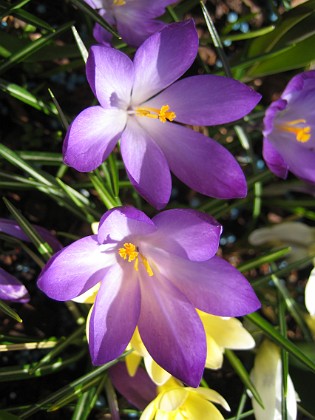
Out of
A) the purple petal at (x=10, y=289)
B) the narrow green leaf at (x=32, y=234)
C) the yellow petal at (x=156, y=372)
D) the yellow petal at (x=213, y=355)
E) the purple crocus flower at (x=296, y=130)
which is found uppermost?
the narrow green leaf at (x=32, y=234)

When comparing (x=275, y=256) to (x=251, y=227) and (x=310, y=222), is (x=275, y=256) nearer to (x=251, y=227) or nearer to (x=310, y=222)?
(x=251, y=227)

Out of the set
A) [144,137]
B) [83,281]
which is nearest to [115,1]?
[144,137]

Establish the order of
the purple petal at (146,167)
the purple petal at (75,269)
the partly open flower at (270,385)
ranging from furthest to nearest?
the partly open flower at (270,385)
the purple petal at (146,167)
the purple petal at (75,269)

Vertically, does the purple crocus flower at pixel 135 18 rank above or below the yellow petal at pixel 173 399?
above

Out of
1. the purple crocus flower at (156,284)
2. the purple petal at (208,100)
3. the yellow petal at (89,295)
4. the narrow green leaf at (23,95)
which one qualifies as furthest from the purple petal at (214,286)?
the narrow green leaf at (23,95)

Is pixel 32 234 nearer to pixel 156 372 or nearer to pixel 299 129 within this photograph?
pixel 156 372

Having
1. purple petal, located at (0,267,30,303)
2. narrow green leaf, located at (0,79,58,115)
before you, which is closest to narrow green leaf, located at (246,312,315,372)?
purple petal, located at (0,267,30,303)

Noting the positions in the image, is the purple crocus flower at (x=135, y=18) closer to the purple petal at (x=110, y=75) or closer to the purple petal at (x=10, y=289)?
the purple petal at (x=110, y=75)
